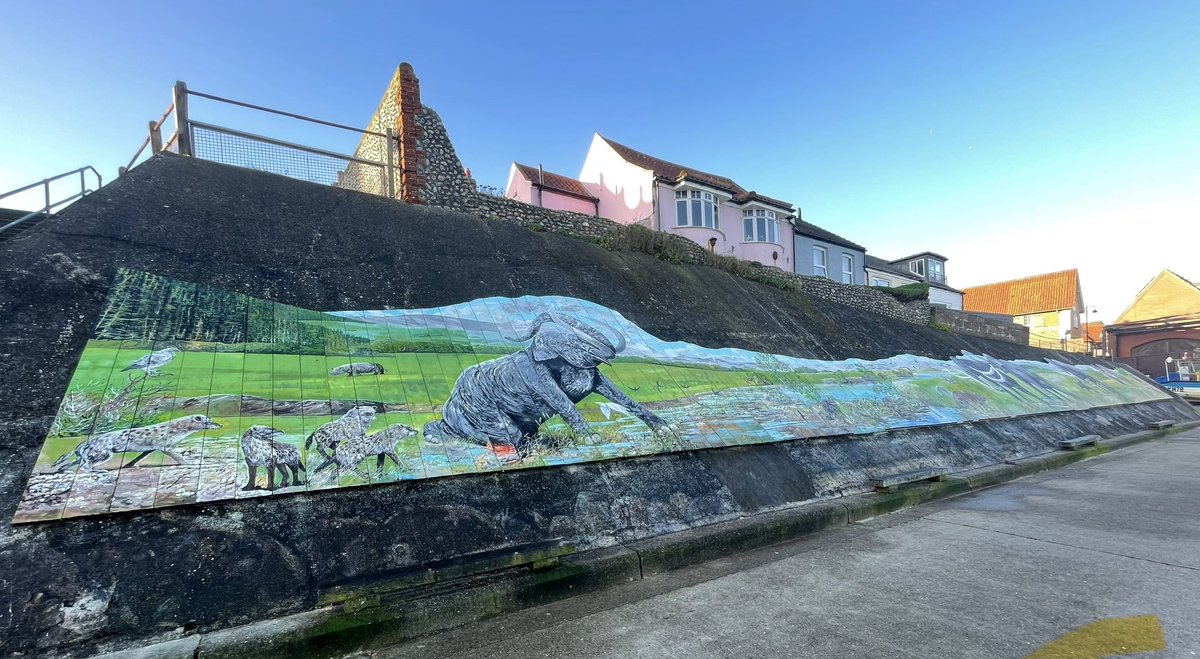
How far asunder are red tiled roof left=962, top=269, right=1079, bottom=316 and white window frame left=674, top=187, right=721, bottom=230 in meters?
35.9

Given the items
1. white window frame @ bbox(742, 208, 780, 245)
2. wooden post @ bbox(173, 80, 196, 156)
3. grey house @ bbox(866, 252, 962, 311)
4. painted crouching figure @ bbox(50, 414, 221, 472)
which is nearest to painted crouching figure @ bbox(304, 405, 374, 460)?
painted crouching figure @ bbox(50, 414, 221, 472)

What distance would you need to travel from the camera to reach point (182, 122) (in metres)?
7.47

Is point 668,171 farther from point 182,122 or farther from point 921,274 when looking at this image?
point 921,274

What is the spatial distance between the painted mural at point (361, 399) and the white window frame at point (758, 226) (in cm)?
1439

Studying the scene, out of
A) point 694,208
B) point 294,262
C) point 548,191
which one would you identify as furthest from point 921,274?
point 294,262

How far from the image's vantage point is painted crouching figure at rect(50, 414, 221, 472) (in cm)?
347

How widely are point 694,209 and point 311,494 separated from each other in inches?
701

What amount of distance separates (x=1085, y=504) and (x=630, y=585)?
7023 mm

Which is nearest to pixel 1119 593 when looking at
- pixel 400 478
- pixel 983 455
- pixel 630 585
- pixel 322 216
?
pixel 630 585

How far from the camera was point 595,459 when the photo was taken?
18.0ft

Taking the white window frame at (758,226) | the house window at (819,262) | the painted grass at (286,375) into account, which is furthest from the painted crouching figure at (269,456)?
the house window at (819,262)

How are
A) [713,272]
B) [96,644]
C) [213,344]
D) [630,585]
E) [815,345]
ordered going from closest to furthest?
[96,644] → [630,585] → [213,344] → [815,345] → [713,272]

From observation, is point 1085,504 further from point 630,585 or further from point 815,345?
point 630,585

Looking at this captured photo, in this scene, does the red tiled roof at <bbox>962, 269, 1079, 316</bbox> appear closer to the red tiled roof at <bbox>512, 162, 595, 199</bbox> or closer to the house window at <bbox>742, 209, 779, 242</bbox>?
the house window at <bbox>742, 209, 779, 242</bbox>
